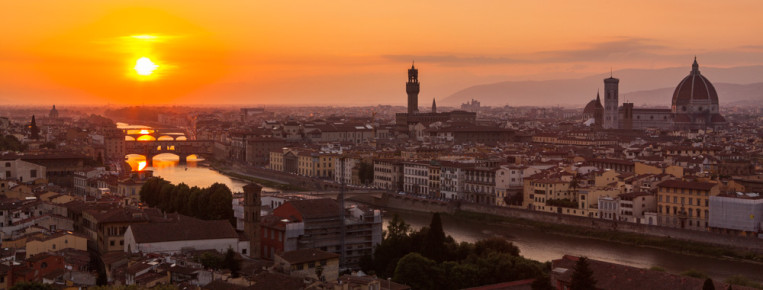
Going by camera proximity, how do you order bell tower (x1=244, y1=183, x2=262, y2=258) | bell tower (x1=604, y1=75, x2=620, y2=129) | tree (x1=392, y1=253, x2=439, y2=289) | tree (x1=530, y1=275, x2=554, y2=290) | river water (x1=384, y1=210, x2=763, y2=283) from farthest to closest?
bell tower (x1=604, y1=75, x2=620, y2=129)
river water (x1=384, y1=210, x2=763, y2=283)
bell tower (x1=244, y1=183, x2=262, y2=258)
tree (x1=392, y1=253, x2=439, y2=289)
tree (x1=530, y1=275, x2=554, y2=290)

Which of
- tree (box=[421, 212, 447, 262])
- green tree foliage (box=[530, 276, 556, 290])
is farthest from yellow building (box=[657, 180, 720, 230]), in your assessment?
green tree foliage (box=[530, 276, 556, 290])

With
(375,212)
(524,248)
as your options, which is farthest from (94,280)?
(524,248)

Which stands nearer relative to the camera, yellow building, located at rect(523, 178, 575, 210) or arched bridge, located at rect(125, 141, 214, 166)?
yellow building, located at rect(523, 178, 575, 210)

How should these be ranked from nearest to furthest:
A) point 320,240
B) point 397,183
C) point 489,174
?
point 320,240 → point 489,174 → point 397,183

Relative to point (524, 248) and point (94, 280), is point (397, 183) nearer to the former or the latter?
point (524, 248)

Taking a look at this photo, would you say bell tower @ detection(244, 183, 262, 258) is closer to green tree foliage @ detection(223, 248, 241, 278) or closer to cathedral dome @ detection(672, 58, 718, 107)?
green tree foliage @ detection(223, 248, 241, 278)

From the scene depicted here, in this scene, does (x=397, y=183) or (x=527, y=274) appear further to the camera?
(x=397, y=183)

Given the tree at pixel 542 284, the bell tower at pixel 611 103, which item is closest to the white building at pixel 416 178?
the tree at pixel 542 284
